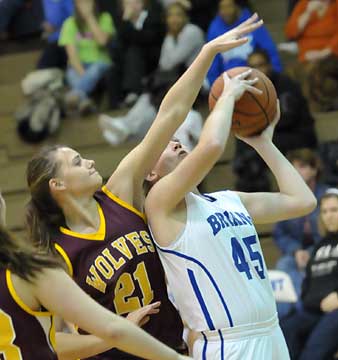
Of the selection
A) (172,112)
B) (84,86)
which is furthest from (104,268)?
(84,86)

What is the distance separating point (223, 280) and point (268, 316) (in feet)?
0.76

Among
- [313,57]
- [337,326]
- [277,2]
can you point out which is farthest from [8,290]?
[277,2]

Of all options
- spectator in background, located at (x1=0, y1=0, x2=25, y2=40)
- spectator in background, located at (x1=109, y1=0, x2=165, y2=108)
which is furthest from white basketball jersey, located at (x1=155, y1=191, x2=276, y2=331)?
spectator in background, located at (x1=0, y1=0, x2=25, y2=40)

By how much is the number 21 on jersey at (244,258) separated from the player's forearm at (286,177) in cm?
37

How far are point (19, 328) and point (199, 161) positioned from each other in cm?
98

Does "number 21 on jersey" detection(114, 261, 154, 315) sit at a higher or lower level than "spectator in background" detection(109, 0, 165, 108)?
higher

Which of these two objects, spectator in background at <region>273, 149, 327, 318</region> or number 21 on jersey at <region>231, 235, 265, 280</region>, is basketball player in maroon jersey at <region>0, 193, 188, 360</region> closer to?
number 21 on jersey at <region>231, 235, 265, 280</region>

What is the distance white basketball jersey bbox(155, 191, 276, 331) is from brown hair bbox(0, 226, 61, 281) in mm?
822

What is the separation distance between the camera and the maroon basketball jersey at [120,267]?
4.07 m

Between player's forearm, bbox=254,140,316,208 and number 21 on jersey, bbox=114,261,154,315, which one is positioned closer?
number 21 on jersey, bbox=114,261,154,315

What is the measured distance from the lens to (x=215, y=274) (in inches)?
157

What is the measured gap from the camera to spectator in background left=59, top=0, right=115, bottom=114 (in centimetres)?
972

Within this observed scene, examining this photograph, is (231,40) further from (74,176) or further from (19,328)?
(19,328)

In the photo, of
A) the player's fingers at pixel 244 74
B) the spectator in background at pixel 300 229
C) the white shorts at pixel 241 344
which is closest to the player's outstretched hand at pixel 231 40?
the player's fingers at pixel 244 74
